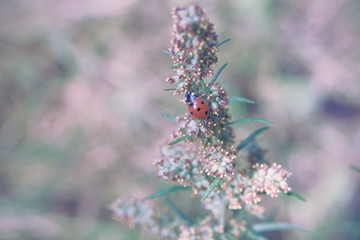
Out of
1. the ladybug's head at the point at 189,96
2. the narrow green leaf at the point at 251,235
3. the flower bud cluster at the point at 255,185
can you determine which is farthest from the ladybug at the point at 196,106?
the narrow green leaf at the point at 251,235

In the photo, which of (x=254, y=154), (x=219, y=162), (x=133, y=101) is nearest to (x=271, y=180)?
(x=219, y=162)

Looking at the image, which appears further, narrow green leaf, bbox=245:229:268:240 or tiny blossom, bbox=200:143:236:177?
narrow green leaf, bbox=245:229:268:240

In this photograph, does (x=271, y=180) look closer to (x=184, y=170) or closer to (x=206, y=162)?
(x=206, y=162)

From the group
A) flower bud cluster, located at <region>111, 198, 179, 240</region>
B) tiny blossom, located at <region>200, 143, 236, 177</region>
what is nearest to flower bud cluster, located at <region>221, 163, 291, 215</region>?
tiny blossom, located at <region>200, 143, 236, 177</region>

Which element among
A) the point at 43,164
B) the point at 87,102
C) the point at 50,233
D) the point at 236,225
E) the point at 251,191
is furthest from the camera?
the point at 87,102

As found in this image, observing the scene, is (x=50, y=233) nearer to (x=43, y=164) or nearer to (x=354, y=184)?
(x=43, y=164)

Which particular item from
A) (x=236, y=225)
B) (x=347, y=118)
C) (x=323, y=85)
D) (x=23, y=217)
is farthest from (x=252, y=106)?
(x=23, y=217)

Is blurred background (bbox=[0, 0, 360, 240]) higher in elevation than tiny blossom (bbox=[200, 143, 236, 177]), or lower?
higher

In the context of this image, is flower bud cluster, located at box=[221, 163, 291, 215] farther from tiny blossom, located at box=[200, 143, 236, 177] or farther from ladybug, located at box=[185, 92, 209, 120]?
ladybug, located at box=[185, 92, 209, 120]
